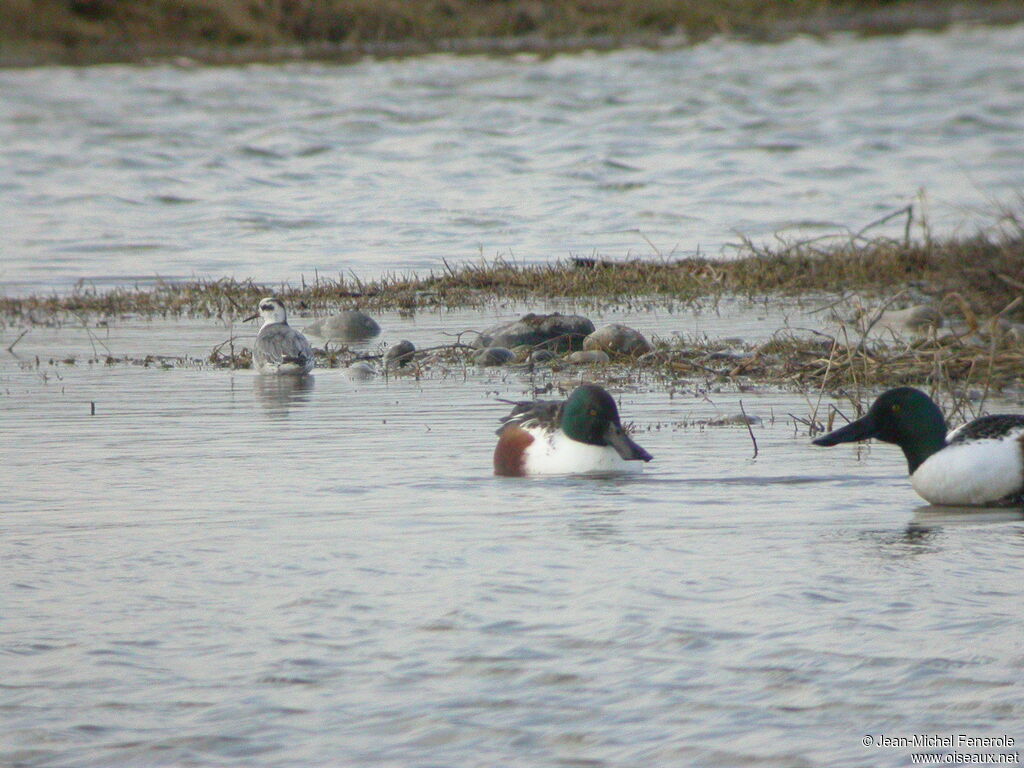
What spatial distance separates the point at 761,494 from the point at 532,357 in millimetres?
3621

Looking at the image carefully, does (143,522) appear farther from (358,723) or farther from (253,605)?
(358,723)

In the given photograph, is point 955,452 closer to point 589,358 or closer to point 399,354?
point 589,358

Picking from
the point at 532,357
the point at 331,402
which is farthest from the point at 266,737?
the point at 532,357

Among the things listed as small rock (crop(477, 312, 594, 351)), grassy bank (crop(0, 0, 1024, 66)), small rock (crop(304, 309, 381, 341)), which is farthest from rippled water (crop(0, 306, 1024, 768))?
grassy bank (crop(0, 0, 1024, 66))

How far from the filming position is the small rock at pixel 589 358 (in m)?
10.1

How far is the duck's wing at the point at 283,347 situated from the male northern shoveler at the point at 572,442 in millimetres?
3157

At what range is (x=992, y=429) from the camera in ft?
21.5

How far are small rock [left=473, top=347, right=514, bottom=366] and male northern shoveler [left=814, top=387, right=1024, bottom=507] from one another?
381cm

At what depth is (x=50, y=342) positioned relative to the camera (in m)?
11.7

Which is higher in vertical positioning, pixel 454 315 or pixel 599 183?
pixel 599 183

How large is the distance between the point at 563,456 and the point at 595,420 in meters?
0.24

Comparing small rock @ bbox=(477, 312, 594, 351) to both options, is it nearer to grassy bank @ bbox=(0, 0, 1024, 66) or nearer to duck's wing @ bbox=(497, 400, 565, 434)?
duck's wing @ bbox=(497, 400, 565, 434)

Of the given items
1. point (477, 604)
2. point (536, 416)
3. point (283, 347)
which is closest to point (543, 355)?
point (283, 347)

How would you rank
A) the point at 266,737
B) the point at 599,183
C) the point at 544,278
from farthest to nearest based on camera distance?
1. the point at 599,183
2. the point at 544,278
3. the point at 266,737
